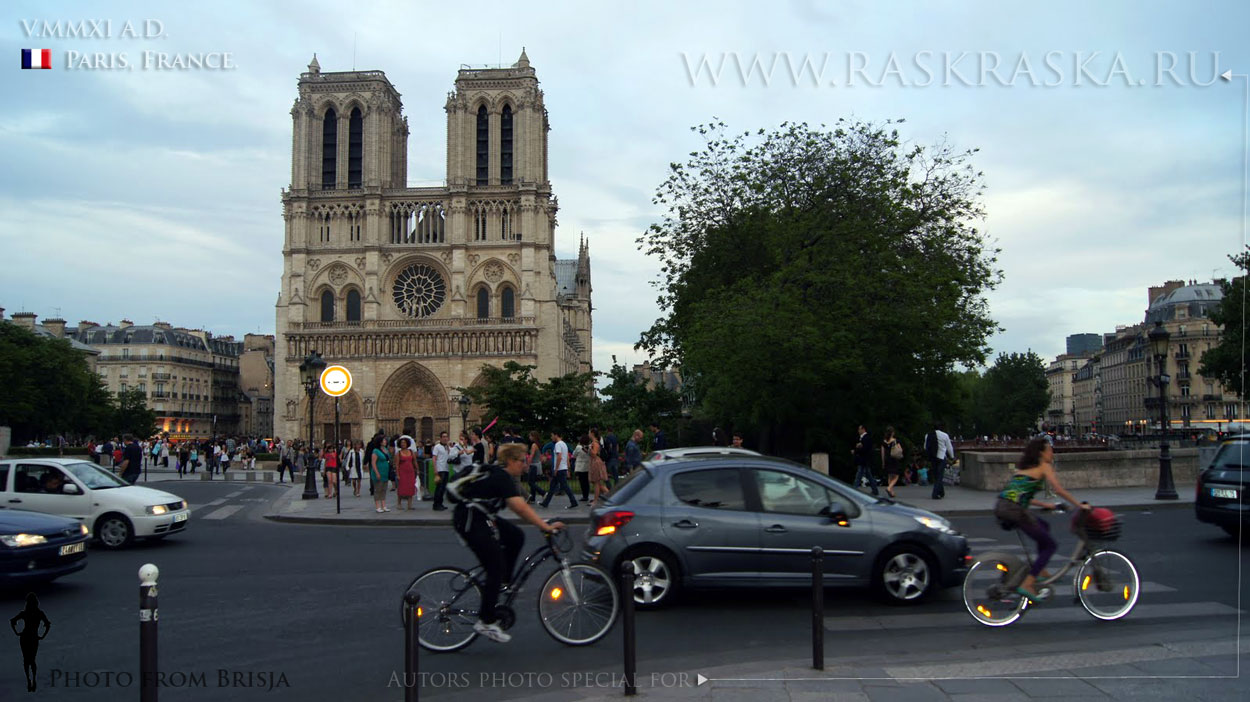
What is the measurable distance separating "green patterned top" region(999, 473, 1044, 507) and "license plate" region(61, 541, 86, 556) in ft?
29.1

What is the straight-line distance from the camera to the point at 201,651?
7223 mm

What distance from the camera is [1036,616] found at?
8.11 meters

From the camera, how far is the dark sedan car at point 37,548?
883cm

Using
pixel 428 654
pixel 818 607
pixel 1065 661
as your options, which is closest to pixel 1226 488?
pixel 1065 661

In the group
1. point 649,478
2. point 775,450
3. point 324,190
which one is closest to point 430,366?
point 324,190

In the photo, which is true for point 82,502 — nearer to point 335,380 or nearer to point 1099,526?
point 335,380

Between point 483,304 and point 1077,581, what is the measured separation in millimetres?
62843

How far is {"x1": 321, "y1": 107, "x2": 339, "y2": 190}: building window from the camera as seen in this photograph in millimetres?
69000

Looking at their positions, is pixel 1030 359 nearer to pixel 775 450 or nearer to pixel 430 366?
pixel 430 366

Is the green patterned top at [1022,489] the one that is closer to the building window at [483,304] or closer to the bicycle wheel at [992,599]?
the bicycle wheel at [992,599]

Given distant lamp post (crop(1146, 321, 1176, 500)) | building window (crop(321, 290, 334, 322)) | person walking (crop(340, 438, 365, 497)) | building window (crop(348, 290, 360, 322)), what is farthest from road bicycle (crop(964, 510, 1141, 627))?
building window (crop(321, 290, 334, 322))

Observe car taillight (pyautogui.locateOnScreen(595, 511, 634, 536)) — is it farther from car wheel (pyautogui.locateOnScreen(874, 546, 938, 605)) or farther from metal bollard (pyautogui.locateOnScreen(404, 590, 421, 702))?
metal bollard (pyautogui.locateOnScreen(404, 590, 421, 702))

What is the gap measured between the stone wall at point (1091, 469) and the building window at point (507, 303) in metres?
49.3

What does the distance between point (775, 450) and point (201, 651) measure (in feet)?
79.4
